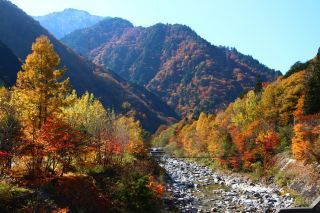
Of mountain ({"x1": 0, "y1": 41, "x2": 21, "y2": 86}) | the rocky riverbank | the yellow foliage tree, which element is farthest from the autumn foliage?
mountain ({"x1": 0, "y1": 41, "x2": 21, "y2": 86})

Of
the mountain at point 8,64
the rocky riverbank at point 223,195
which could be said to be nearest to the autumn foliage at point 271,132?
the rocky riverbank at point 223,195

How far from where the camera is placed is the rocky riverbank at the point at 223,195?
112 ft

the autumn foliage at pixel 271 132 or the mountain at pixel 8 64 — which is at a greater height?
the mountain at pixel 8 64

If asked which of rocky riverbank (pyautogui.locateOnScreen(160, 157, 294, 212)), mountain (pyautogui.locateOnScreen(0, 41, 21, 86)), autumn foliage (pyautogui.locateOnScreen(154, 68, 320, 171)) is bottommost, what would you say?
rocky riverbank (pyautogui.locateOnScreen(160, 157, 294, 212))

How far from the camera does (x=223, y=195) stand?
4038 cm

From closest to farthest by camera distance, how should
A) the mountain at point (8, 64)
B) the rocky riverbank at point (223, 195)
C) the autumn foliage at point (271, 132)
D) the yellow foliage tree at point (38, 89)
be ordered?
the yellow foliage tree at point (38, 89)
the rocky riverbank at point (223, 195)
the autumn foliage at point (271, 132)
the mountain at point (8, 64)

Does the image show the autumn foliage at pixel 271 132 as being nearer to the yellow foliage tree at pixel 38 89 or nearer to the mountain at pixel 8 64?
the yellow foliage tree at pixel 38 89

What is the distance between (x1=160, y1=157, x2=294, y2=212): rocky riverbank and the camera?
112ft

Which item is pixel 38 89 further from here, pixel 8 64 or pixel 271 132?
pixel 8 64

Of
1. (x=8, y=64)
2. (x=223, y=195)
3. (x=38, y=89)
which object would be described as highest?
(x=8, y=64)

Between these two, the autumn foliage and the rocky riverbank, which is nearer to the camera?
the rocky riverbank

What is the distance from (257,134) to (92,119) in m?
30.0

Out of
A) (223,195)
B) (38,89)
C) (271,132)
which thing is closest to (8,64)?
(271,132)

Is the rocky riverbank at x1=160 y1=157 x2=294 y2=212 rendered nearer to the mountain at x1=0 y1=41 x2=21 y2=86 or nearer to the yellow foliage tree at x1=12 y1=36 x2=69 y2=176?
the yellow foliage tree at x1=12 y1=36 x2=69 y2=176
